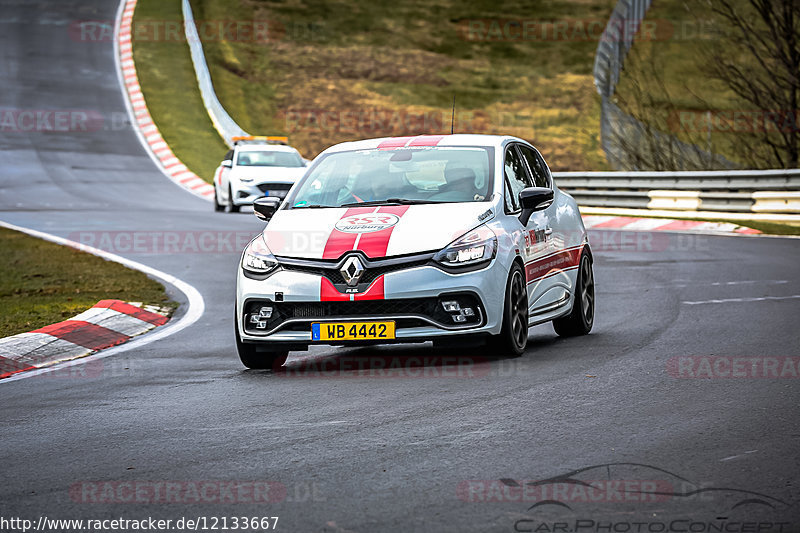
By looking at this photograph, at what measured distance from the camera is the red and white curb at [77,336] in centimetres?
989

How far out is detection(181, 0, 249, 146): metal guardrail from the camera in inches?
1632

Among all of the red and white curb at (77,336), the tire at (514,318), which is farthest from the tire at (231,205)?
the tire at (514,318)

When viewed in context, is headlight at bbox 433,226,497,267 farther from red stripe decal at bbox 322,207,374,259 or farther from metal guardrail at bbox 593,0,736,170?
metal guardrail at bbox 593,0,736,170

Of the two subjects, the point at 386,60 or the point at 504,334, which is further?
the point at 386,60

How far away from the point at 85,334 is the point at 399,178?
312 centimetres

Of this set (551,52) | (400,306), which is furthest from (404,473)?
(551,52)

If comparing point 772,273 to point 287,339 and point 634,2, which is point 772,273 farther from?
point 634,2

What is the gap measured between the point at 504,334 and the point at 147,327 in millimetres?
4139

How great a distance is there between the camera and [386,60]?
50875 millimetres

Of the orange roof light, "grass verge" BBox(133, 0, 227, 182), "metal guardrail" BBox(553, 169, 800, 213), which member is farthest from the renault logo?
"grass verge" BBox(133, 0, 227, 182)

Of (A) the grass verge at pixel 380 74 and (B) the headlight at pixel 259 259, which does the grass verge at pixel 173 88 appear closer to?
(A) the grass verge at pixel 380 74

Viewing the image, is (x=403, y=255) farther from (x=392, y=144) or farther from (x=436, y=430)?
(x=436, y=430)

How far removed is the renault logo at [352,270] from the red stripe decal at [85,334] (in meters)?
2.91

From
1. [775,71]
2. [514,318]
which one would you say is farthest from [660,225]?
[514,318]
